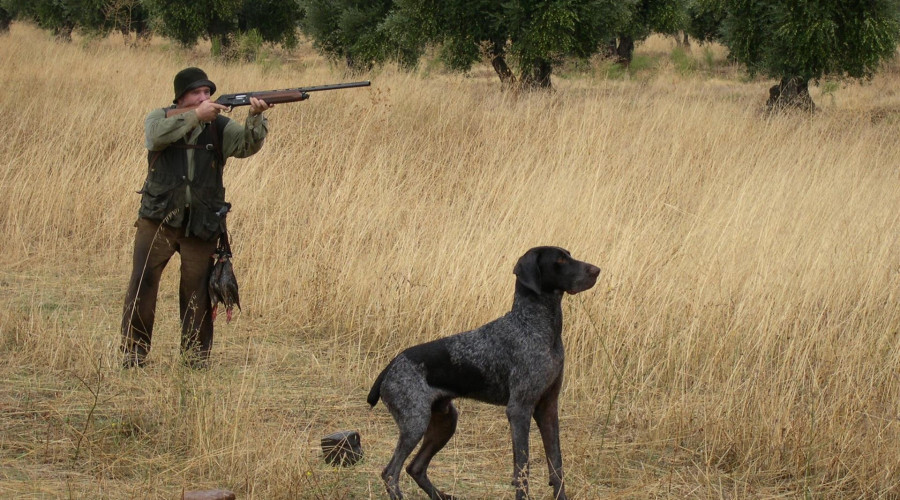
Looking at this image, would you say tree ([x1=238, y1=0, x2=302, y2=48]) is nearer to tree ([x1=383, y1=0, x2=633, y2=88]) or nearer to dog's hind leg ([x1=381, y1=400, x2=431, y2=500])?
tree ([x1=383, y1=0, x2=633, y2=88])

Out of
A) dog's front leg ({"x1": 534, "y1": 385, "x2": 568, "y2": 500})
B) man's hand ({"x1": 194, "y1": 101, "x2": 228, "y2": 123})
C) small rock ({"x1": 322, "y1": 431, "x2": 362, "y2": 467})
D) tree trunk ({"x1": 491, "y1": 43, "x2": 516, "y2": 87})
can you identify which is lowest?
small rock ({"x1": 322, "y1": 431, "x2": 362, "y2": 467})

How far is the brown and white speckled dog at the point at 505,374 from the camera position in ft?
12.6

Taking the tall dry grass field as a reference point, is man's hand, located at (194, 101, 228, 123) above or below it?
above

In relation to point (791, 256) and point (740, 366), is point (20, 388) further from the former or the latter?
point (791, 256)

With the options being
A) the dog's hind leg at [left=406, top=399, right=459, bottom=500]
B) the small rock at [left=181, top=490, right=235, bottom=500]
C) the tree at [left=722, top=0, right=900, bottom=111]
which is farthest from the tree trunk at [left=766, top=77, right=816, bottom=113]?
the small rock at [left=181, top=490, right=235, bottom=500]

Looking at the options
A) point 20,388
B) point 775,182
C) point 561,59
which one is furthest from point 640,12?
point 20,388

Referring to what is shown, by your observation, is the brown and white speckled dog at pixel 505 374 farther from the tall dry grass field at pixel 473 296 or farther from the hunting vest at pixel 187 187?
the hunting vest at pixel 187 187

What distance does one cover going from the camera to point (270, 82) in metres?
14.9

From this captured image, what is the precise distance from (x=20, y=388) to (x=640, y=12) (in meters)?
18.8

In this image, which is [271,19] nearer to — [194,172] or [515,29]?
[515,29]

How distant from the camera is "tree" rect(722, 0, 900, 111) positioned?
1470 centimetres

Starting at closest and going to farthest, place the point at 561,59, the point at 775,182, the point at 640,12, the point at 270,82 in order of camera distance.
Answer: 1. the point at 775,182
2. the point at 270,82
3. the point at 561,59
4. the point at 640,12

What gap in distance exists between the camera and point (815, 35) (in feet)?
49.0

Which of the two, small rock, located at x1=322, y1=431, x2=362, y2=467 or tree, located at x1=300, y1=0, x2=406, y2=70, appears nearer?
small rock, located at x1=322, y1=431, x2=362, y2=467
